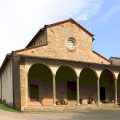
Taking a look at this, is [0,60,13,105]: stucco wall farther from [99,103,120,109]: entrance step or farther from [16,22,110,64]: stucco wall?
[99,103,120,109]: entrance step

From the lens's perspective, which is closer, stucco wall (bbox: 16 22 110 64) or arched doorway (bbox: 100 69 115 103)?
stucco wall (bbox: 16 22 110 64)

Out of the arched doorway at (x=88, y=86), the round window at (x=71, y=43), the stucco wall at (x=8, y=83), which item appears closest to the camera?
the stucco wall at (x=8, y=83)

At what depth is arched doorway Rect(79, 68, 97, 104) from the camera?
130 feet

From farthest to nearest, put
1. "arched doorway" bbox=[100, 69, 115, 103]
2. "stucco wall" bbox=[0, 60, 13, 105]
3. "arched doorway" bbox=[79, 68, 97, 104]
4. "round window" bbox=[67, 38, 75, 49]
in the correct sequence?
"arched doorway" bbox=[100, 69, 115, 103], "arched doorway" bbox=[79, 68, 97, 104], "round window" bbox=[67, 38, 75, 49], "stucco wall" bbox=[0, 60, 13, 105]

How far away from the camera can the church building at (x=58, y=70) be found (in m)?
33.3

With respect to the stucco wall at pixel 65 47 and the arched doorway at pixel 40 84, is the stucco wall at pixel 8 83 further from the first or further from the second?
the stucco wall at pixel 65 47

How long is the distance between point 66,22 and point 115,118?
47.9 ft

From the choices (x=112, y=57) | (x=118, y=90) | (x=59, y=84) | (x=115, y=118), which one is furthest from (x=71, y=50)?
(x=115, y=118)

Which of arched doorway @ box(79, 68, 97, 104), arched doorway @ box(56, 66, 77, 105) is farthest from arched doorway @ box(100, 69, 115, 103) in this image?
arched doorway @ box(56, 66, 77, 105)

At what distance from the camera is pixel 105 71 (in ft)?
135

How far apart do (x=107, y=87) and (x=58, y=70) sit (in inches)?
287

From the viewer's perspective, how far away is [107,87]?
42.1 meters

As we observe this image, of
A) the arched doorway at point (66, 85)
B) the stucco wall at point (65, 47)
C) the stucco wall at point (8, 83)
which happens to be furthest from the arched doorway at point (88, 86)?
the stucco wall at point (8, 83)

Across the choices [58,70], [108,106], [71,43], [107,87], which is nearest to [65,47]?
[71,43]
